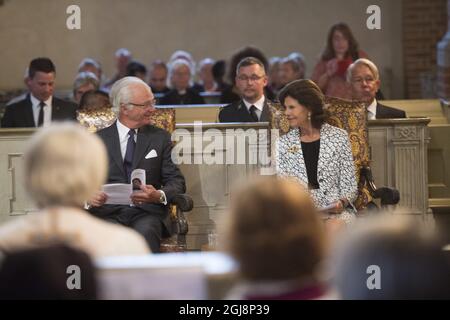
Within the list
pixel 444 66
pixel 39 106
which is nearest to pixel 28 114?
pixel 39 106

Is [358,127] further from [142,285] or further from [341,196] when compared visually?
[142,285]

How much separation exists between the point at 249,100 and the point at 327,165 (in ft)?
4.15

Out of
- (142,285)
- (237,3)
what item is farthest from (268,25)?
(142,285)

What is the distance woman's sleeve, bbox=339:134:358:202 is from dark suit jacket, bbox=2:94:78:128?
226cm

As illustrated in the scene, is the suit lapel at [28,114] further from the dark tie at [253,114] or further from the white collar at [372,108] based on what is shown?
the white collar at [372,108]

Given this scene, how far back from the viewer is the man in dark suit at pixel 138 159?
5602 millimetres

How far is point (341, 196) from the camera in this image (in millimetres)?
5535

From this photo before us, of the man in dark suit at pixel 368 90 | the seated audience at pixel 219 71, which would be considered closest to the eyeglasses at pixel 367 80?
the man in dark suit at pixel 368 90

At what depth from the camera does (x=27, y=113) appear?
287 inches

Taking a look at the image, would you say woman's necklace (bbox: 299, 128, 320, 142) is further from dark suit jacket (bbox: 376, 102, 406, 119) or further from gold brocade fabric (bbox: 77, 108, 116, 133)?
gold brocade fabric (bbox: 77, 108, 116, 133)

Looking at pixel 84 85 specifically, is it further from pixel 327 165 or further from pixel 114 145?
pixel 327 165

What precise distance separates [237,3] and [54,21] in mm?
2268

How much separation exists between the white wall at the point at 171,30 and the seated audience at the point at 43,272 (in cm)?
1053

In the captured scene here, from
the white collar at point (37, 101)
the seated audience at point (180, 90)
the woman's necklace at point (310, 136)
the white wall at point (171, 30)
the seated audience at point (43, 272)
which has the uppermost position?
the white wall at point (171, 30)
